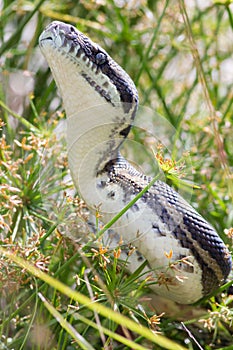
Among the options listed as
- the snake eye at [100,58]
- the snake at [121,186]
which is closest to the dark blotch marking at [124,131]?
the snake at [121,186]

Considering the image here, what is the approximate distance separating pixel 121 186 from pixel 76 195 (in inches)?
10.7

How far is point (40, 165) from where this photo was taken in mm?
1856

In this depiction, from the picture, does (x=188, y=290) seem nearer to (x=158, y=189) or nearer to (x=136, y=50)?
(x=158, y=189)

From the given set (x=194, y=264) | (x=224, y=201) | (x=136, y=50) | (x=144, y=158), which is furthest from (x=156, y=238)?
(x=136, y=50)

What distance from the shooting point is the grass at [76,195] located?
1.49 m

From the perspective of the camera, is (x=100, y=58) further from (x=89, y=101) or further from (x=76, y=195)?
(x=76, y=195)

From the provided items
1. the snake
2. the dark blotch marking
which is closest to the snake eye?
the snake

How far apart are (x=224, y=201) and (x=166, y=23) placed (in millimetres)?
892

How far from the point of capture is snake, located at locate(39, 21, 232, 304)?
1681mm

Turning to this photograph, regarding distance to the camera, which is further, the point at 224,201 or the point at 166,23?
the point at 166,23

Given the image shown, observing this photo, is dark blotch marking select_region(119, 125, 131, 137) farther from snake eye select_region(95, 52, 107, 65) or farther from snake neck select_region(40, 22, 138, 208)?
snake eye select_region(95, 52, 107, 65)

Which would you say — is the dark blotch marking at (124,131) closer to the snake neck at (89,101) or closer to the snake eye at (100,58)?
the snake neck at (89,101)

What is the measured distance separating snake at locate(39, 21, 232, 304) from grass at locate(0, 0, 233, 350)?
0.23 ft

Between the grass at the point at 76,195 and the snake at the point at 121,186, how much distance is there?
0.07 meters
